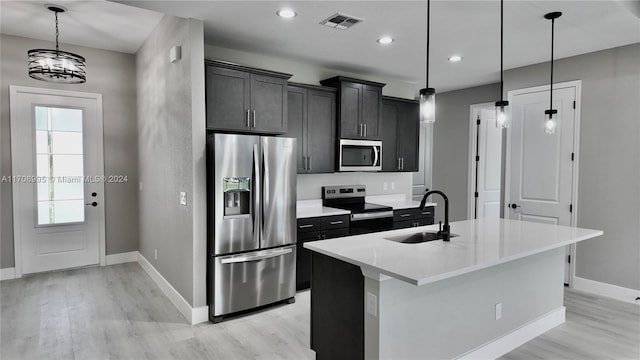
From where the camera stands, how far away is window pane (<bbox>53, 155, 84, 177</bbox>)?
4.67m

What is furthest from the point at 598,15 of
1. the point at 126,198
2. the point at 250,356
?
the point at 126,198

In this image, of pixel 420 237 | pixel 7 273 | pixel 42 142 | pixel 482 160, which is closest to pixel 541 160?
pixel 482 160

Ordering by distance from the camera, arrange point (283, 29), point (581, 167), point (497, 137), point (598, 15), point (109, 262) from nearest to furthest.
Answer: point (598, 15) → point (283, 29) → point (581, 167) → point (109, 262) → point (497, 137)

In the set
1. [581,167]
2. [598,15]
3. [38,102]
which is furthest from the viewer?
[38,102]

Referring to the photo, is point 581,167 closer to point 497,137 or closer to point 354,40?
point 497,137

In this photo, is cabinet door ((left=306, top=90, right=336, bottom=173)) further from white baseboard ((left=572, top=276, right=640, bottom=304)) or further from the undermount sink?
white baseboard ((left=572, top=276, right=640, bottom=304))

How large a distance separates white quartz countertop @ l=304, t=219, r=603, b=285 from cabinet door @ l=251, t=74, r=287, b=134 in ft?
5.57

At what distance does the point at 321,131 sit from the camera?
451 centimetres

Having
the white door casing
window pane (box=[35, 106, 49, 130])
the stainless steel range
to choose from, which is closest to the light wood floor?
the stainless steel range

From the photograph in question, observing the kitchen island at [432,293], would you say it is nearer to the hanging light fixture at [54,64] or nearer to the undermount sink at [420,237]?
the undermount sink at [420,237]

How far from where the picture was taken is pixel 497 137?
20.3 ft

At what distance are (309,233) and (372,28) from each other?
2.13 metres

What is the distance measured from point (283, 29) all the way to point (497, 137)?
4.37 meters

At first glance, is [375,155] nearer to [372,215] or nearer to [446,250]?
[372,215]
